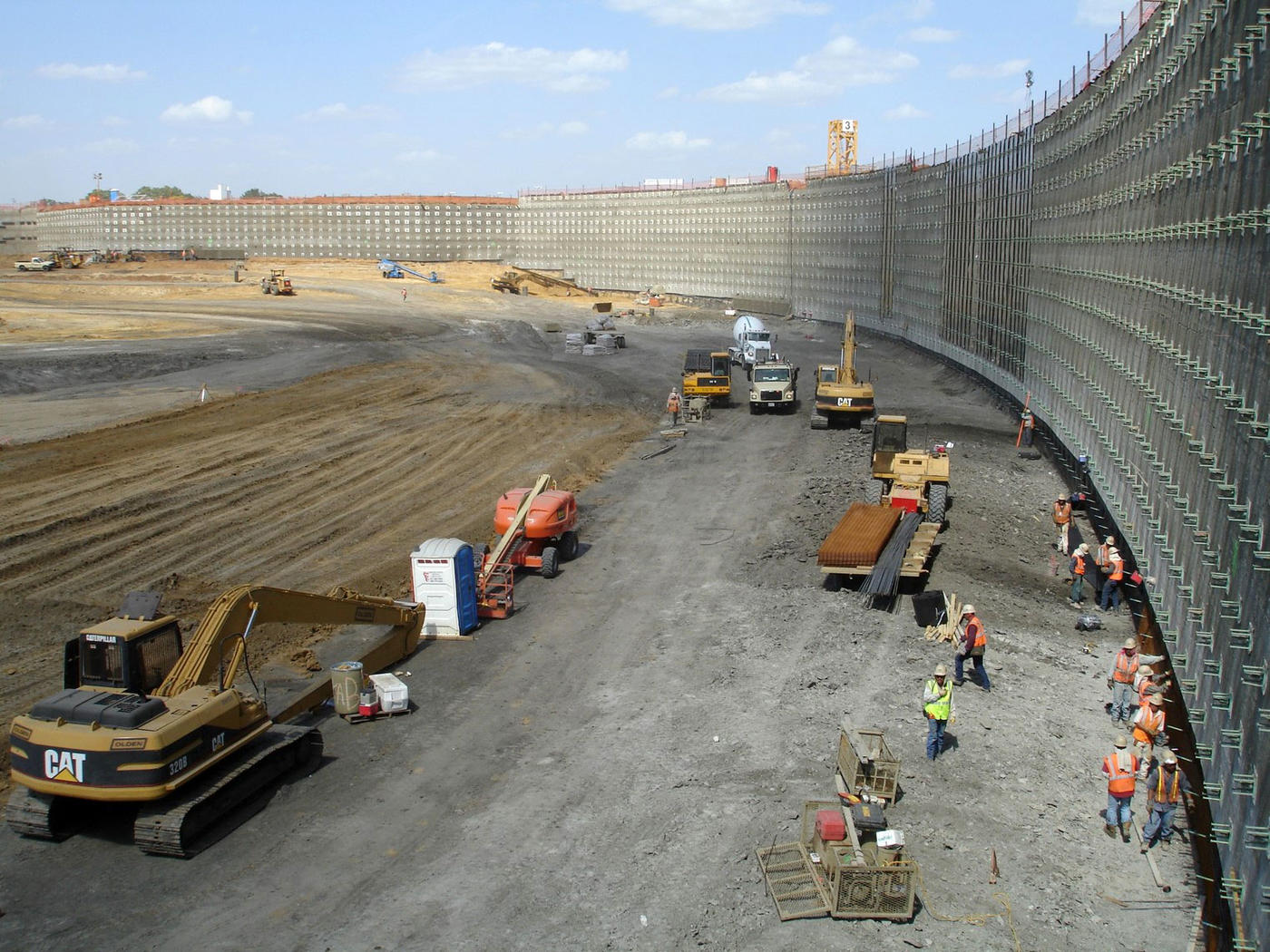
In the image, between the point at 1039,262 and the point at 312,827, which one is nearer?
the point at 312,827

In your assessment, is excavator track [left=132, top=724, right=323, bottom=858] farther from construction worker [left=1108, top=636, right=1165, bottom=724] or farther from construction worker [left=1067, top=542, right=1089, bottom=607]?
construction worker [left=1067, top=542, right=1089, bottom=607]

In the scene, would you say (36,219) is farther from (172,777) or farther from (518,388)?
(172,777)

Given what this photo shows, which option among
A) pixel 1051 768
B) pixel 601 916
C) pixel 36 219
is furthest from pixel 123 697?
pixel 36 219

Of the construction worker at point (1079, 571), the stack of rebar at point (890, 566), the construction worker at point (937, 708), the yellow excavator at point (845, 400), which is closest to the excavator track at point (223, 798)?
the construction worker at point (937, 708)

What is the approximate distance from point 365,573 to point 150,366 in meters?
27.0

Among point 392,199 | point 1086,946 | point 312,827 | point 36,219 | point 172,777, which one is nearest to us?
point 1086,946

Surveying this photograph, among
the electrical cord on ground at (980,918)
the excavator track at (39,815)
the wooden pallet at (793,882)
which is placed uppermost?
the excavator track at (39,815)

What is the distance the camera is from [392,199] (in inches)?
3597

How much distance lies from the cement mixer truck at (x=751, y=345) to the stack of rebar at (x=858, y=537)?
20.6 metres

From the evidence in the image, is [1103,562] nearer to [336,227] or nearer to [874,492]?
[874,492]

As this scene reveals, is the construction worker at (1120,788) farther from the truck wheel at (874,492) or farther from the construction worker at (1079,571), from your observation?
the truck wheel at (874,492)

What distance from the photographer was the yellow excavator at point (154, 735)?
12.1 meters

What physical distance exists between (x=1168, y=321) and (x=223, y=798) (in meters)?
16.2

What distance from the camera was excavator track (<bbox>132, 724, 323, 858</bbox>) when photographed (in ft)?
40.7
